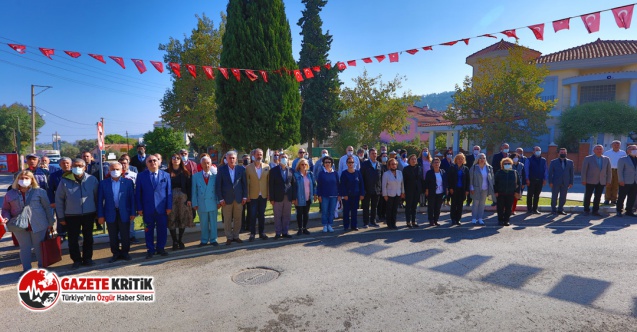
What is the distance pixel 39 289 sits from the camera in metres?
4.82

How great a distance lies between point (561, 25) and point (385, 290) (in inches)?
288

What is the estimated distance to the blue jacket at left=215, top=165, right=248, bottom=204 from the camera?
681cm

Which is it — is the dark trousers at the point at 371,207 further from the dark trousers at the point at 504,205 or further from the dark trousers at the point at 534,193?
the dark trousers at the point at 534,193

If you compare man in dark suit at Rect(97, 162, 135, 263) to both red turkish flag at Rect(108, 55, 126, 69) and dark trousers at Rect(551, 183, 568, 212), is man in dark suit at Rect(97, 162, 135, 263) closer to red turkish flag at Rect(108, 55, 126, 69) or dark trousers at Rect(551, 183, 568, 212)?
red turkish flag at Rect(108, 55, 126, 69)

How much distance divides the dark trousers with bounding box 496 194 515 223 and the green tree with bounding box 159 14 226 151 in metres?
19.5

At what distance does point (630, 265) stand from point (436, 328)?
4.26 metres

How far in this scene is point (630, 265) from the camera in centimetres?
553

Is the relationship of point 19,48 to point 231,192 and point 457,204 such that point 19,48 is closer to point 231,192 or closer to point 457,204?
point 231,192

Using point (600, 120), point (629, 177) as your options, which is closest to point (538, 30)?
point (629, 177)

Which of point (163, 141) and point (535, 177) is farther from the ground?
point (163, 141)

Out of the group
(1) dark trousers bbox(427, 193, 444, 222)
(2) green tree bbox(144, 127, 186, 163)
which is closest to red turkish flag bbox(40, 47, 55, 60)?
(1) dark trousers bbox(427, 193, 444, 222)

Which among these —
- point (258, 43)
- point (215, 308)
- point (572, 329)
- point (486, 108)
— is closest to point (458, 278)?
point (572, 329)

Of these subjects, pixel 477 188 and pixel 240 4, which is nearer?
pixel 477 188

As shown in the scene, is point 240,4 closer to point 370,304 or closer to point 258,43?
point 258,43
